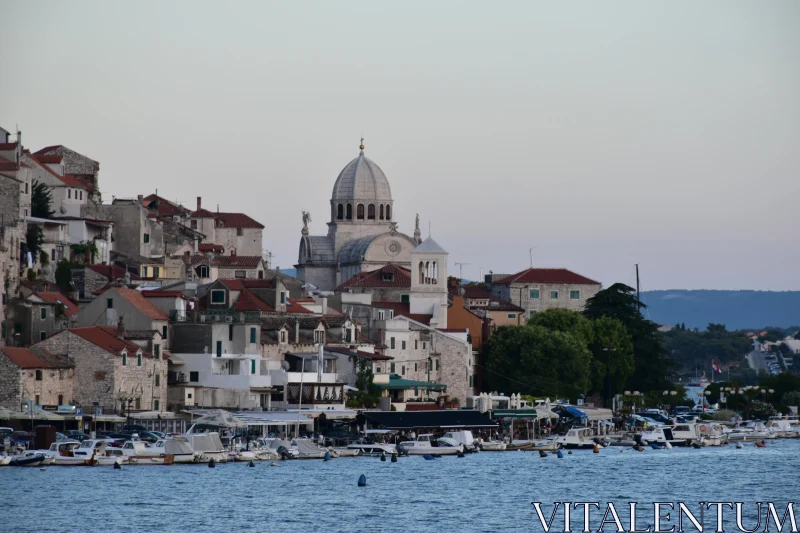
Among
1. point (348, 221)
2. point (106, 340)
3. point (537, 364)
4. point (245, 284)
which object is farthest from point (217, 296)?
point (348, 221)

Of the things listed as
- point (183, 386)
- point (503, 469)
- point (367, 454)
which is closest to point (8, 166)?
point (183, 386)

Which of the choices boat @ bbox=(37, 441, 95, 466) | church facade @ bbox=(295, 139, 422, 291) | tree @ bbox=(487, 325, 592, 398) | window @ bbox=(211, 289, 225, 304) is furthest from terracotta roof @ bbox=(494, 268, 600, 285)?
boat @ bbox=(37, 441, 95, 466)

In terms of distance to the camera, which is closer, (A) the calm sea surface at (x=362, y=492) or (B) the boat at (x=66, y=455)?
(A) the calm sea surface at (x=362, y=492)

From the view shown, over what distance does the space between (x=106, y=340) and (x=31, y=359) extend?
4563mm

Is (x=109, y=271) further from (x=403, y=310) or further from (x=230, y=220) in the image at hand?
(x=230, y=220)

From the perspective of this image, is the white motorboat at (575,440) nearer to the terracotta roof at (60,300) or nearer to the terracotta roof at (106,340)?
the terracotta roof at (106,340)

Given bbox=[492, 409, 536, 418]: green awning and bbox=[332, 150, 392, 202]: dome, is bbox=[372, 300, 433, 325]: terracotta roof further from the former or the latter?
bbox=[332, 150, 392, 202]: dome

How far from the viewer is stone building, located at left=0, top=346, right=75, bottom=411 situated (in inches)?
3637

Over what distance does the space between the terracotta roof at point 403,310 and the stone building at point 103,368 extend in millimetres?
37140

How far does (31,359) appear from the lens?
94.1 meters

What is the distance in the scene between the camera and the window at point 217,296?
10762 cm

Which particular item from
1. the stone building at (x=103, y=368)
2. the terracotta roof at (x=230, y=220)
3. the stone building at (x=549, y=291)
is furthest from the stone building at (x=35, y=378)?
the stone building at (x=549, y=291)

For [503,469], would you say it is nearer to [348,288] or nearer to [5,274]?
[5,274]

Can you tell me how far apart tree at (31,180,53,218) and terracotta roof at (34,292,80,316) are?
14746mm
